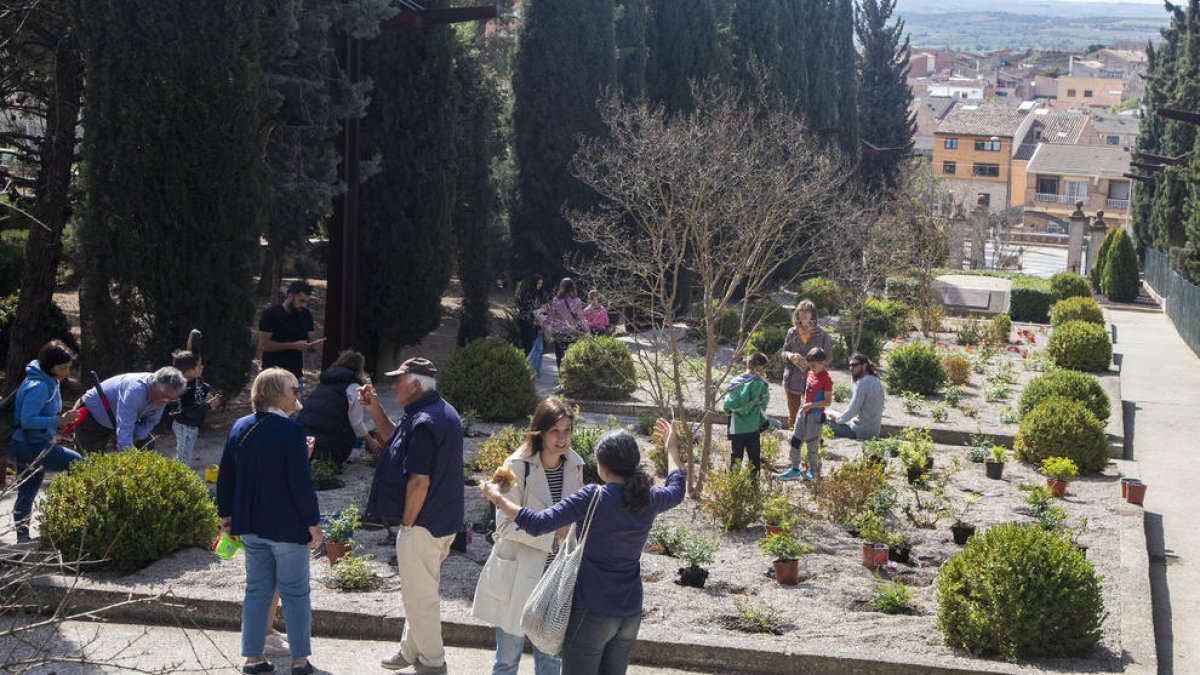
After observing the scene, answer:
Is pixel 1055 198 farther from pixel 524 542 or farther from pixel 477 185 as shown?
pixel 524 542

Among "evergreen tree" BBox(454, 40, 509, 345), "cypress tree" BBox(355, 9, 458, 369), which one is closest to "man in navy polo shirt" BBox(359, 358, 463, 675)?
"cypress tree" BBox(355, 9, 458, 369)

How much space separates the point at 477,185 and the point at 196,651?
18.2 m

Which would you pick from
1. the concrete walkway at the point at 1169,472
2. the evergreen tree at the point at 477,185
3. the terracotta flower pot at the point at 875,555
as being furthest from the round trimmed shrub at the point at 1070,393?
the evergreen tree at the point at 477,185

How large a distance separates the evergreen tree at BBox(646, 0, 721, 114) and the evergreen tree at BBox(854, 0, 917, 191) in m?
24.3

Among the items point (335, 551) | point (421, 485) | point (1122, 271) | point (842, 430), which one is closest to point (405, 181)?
point (842, 430)

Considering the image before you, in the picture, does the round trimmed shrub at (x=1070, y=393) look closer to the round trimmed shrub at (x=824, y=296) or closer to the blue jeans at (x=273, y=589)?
the blue jeans at (x=273, y=589)

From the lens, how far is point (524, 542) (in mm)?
6145

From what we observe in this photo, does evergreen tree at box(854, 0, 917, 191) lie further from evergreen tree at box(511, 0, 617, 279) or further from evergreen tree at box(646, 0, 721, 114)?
evergreen tree at box(511, 0, 617, 279)

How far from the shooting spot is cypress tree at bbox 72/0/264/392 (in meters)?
13.0

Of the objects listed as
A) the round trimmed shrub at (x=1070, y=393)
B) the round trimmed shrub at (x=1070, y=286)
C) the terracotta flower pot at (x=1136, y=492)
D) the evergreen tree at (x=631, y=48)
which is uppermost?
the evergreen tree at (x=631, y=48)

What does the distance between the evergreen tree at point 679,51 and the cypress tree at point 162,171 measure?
1530 centimetres

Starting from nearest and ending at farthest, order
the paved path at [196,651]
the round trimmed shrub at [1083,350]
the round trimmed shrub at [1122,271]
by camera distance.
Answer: the paved path at [196,651] < the round trimmed shrub at [1083,350] < the round trimmed shrub at [1122,271]

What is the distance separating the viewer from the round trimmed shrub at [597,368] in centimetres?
1570

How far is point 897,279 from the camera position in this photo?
27484 mm
